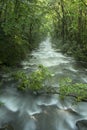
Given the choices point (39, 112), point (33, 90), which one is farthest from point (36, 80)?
point (39, 112)

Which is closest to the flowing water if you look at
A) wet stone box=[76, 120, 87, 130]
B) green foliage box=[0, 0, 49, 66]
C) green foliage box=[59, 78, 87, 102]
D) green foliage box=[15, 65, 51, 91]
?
wet stone box=[76, 120, 87, 130]

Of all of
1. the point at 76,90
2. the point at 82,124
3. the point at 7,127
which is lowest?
the point at 82,124

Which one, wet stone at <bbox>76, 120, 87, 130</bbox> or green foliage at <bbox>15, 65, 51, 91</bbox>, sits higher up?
green foliage at <bbox>15, 65, 51, 91</bbox>

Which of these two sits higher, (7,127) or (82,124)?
(7,127)

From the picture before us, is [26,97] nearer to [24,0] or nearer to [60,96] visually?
[60,96]

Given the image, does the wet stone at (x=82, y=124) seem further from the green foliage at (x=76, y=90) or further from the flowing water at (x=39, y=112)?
the green foliage at (x=76, y=90)

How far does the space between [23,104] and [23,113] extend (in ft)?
3.57

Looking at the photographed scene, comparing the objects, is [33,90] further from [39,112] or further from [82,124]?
[82,124]

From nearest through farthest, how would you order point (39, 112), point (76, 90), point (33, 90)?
1. point (39, 112)
2. point (76, 90)
3. point (33, 90)

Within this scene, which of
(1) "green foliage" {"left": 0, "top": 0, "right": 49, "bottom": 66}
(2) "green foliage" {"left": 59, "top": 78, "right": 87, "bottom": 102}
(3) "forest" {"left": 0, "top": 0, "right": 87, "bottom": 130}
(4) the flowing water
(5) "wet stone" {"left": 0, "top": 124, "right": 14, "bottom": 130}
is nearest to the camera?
(5) "wet stone" {"left": 0, "top": 124, "right": 14, "bottom": 130}

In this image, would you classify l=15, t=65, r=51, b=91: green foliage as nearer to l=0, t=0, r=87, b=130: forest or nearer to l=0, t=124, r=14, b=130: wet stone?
l=0, t=0, r=87, b=130: forest

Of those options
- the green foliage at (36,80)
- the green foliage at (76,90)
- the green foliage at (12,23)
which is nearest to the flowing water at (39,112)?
the green foliage at (76,90)

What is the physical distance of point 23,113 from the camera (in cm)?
976

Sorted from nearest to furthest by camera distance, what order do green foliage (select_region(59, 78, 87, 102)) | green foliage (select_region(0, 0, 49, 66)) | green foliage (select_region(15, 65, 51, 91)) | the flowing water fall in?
the flowing water → green foliage (select_region(59, 78, 87, 102)) → green foliage (select_region(15, 65, 51, 91)) → green foliage (select_region(0, 0, 49, 66))
